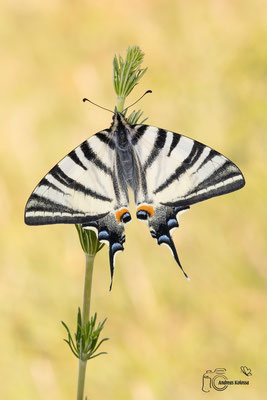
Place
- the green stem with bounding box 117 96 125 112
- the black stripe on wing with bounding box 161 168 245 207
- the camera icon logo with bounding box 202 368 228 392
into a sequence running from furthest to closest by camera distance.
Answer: the camera icon logo with bounding box 202 368 228 392, the black stripe on wing with bounding box 161 168 245 207, the green stem with bounding box 117 96 125 112

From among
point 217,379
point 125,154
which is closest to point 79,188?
point 125,154

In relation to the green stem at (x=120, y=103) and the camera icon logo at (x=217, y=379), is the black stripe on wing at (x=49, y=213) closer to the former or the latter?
the green stem at (x=120, y=103)

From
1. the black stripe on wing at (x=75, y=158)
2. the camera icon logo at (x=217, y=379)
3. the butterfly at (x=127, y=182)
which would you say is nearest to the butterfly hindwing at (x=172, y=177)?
the butterfly at (x=127, y=182)

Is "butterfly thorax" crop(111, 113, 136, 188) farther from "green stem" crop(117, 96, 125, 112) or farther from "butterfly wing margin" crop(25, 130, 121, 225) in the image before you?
"green stem" crop(117, 96, 125, 112)

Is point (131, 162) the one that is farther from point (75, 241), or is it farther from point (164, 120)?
point (164, 120)

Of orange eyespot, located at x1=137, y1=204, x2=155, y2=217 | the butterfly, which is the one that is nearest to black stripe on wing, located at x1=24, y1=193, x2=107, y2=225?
the butterfly

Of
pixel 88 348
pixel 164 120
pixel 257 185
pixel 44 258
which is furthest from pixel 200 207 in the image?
pixel 88 348

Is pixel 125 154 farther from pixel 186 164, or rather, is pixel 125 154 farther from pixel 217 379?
pixel 217 379
